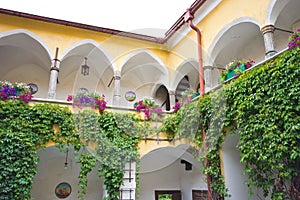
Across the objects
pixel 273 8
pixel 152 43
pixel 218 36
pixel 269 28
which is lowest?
pixel 269 28

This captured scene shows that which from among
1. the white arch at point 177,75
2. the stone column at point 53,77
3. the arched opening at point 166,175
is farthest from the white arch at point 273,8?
the stone column at point 53,77

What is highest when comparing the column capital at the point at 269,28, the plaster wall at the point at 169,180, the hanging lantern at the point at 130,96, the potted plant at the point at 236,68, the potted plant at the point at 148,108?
the hanging lantern at the point at 130,96

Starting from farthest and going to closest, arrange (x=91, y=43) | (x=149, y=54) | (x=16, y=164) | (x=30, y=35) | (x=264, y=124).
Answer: (x=149, y=54) → (x=91, y=43) → (x=30, y=35) → (x=16, y=164) → (x=264, y=124)

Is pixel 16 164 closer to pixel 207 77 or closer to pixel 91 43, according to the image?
pixel 91 43

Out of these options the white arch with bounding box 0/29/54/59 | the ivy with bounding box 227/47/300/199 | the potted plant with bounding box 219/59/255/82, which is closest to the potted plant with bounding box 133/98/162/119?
the potted plant with bounding box 219/59/255/82

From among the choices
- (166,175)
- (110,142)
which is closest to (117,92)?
(110,142)

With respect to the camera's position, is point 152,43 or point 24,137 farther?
point 152,43

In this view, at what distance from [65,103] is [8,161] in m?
1.83

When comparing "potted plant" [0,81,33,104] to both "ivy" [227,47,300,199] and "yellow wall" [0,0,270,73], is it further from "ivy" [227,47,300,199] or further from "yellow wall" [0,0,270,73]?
"ivy" [227,47,300,199]

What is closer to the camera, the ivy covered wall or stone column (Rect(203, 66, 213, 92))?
the ivy covered wall

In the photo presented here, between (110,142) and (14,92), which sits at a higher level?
(14,92)

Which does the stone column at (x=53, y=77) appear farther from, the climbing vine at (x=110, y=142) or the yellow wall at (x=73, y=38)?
the climbing vine at (x=110, y=142)

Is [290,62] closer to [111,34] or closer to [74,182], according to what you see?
[111,34]

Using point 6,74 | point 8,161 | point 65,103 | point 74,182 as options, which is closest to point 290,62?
point 65,103
